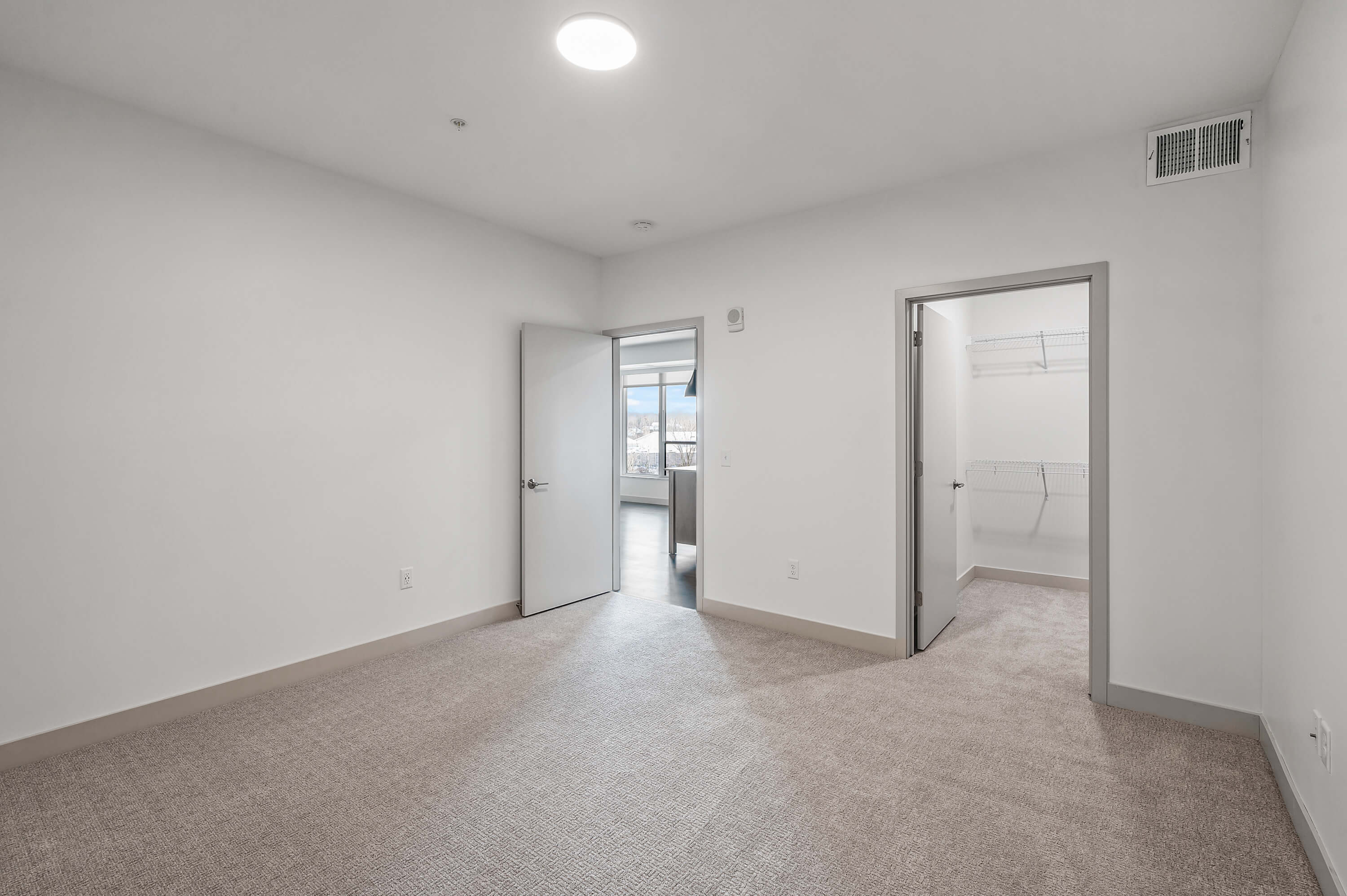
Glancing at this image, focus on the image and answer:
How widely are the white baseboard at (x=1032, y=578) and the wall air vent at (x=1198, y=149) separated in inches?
124

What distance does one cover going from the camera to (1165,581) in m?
2.71

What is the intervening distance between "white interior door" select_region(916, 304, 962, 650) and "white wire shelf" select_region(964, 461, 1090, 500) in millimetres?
1148

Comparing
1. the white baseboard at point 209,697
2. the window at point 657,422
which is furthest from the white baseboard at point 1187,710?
the window at point 657,422

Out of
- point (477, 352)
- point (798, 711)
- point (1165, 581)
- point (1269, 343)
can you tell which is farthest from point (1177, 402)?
point (477, 352)

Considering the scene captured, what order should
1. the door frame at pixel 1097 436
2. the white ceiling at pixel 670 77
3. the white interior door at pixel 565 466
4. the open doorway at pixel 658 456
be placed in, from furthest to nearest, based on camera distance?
the open doorway at pixel 658 456 → the white interior door at pixel 565 466 → the door frame at pixel 1097 436 → the white ceiling at pixel 670 77

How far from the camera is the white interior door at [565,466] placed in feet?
13.7

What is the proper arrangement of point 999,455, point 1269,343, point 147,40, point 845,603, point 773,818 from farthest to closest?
1. point 999,455
2. point 845,603
3. point 1269,343
4. point 147,40
5. point 773,818

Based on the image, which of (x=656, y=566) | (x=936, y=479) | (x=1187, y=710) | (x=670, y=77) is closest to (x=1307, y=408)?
(x=1187, y=710)

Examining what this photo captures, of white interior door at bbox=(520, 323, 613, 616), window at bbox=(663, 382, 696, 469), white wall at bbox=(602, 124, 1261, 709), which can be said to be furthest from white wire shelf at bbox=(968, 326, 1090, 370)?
window at bbox=(663, 382, 696, 469)

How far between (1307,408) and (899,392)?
1669 mm

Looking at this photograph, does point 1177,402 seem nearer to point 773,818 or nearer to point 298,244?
point 773,818

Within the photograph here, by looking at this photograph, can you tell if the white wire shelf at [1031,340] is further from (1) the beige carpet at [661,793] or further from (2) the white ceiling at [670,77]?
(1) the beige carpet at [661,793]

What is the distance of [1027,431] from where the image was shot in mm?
5035

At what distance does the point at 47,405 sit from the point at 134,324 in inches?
17.0
